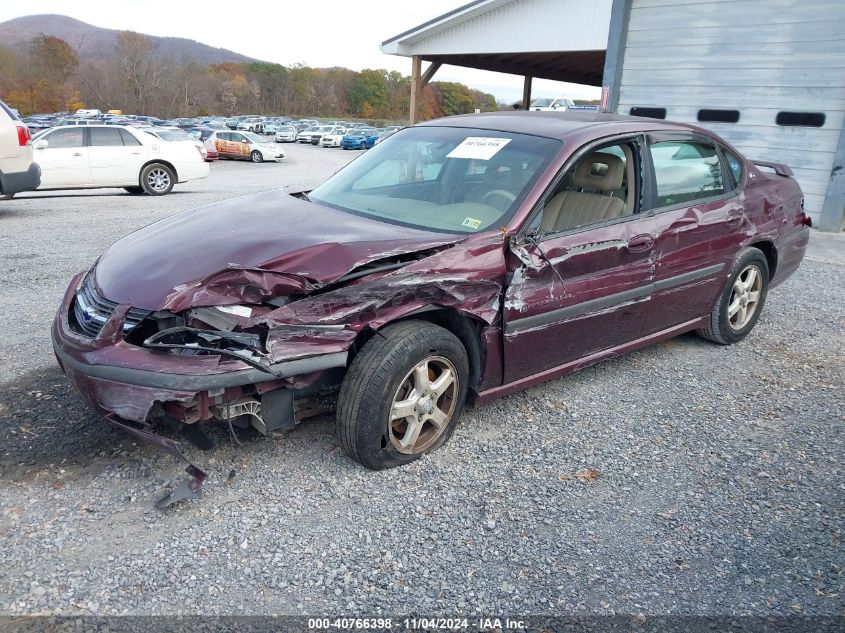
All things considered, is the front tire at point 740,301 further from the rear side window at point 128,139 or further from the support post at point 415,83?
the support post at point 415,83

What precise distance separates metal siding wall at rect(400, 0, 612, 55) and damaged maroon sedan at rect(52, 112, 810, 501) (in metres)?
15.2

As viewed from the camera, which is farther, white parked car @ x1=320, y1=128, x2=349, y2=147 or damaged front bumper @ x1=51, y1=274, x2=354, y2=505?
white parked car @ x1=320, y1=128, x2=349, y2=147

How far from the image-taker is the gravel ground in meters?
2.35

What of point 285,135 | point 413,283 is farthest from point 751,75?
point 285,135

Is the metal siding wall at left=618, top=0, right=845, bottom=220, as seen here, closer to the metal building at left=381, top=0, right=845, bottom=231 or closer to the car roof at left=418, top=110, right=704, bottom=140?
the metal building at left=381, top=0, right=845, bottom=231

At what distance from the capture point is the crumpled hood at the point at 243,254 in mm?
2754

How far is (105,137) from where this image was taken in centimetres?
1232

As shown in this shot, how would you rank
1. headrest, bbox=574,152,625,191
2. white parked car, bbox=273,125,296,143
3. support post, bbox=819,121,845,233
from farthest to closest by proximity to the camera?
white parked car, bbox=273,125,296,143 < support post, bbox=819,121,845,233 < headrest, bbox=574,152,625,191

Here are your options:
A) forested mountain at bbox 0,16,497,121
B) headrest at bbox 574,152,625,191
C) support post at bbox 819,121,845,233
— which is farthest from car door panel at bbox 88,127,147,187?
forested mountain at bbox 0,16,497,121

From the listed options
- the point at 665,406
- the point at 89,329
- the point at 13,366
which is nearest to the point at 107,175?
the point at 13,366

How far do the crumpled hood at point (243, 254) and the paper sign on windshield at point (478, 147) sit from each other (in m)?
0.72

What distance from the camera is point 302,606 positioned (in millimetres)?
2262

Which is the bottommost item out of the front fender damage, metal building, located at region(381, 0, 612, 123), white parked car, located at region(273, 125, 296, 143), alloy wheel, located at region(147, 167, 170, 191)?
white parked car, located at region(273, 125, 296, 143)

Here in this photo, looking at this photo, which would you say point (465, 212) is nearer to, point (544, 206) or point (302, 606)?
point (544, 206)
